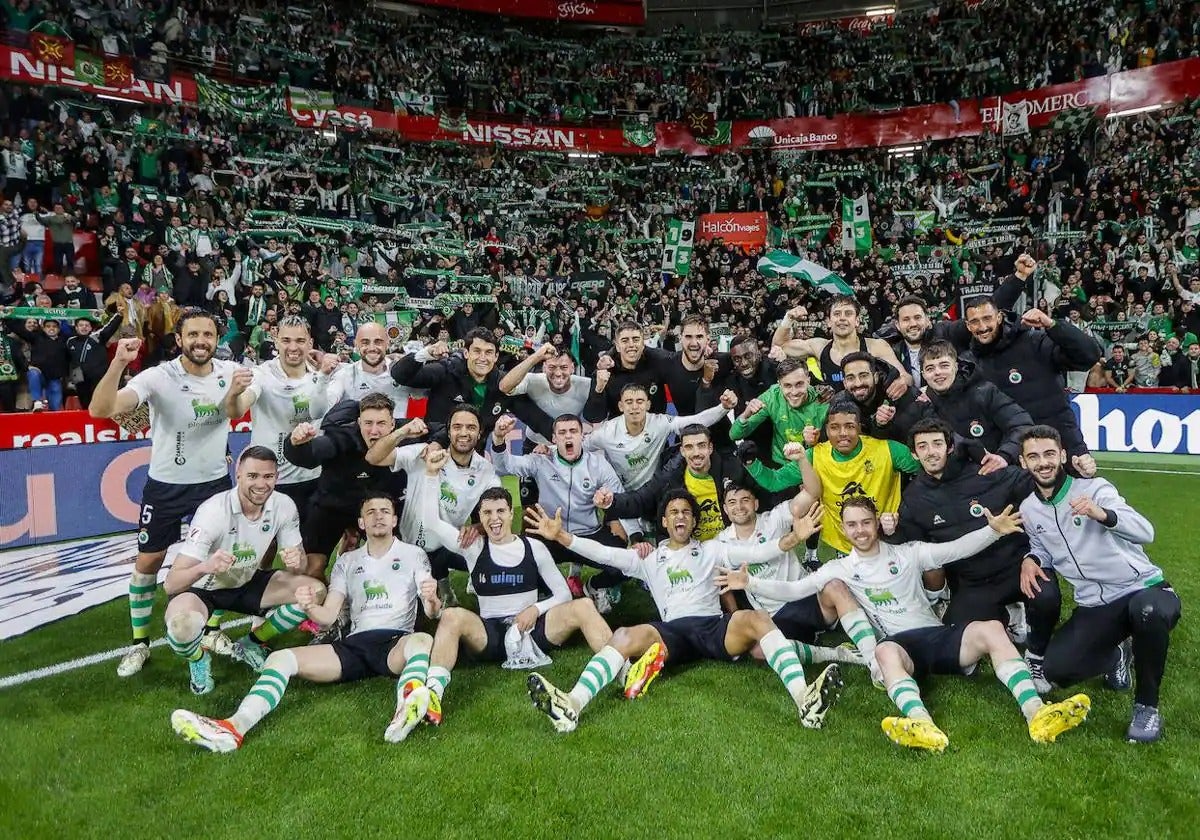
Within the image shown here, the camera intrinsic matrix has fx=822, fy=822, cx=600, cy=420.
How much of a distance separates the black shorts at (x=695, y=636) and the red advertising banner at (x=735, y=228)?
977 inches

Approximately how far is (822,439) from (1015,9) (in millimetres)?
33699

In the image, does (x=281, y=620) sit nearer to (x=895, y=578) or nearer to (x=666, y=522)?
(x=666, y=522)

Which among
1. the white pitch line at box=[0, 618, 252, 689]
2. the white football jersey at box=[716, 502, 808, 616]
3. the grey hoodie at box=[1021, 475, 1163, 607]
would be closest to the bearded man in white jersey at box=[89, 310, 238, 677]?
the white pitch line at box=[0, 618, 252, 689]

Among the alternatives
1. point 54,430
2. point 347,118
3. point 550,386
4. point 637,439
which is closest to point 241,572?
point 550,386

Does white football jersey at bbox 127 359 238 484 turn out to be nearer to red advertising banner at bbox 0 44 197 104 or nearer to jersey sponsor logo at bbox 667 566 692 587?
jersey sponsor logo at bbox 667 566 692 587

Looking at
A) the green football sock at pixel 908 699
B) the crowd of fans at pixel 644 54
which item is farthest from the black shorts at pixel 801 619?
the crowd of fans at pixel 644 54

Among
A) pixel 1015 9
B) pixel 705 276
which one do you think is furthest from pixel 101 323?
pixel 1015 9

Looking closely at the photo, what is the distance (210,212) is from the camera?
19688 millimetres

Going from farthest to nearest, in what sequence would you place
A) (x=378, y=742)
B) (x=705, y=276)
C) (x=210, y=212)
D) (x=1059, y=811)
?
(x=705, y=276)
(x=210, y=212)
(x=378, y=742)
(x=1059, y=811)

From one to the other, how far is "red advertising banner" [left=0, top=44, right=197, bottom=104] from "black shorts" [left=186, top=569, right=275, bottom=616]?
20.6m

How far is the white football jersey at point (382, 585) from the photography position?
18.1ft

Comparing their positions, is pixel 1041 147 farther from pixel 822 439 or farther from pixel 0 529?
pixel 0 529

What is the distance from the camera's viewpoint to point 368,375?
7.42 m

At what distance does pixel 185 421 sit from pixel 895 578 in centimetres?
515
